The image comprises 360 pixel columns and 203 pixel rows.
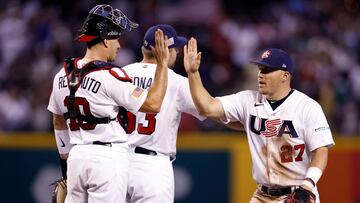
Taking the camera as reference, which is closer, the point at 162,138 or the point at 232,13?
the point at 162,138

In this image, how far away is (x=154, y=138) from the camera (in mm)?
7980

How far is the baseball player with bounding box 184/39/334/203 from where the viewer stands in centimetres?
775

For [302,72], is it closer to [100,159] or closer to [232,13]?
[232,13]

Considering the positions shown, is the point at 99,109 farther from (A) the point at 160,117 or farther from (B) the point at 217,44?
(B) the point at 217,44

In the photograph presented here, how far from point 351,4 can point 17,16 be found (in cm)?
604

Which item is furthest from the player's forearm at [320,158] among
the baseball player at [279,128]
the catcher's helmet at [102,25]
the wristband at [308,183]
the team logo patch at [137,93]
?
the catcher's helmet at [102,25]

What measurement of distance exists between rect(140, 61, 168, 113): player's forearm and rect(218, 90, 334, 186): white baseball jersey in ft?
4.02

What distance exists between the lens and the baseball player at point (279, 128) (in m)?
7.75

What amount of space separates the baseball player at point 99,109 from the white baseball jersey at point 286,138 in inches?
49.0

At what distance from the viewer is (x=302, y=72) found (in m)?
14.3

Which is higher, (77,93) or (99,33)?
(99,33)

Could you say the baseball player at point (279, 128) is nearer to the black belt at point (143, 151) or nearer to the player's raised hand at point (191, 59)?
the player's raised hand at point (191, 59)

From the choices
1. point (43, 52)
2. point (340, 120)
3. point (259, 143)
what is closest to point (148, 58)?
point (259, 143)

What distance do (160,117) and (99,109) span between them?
1.15 m
